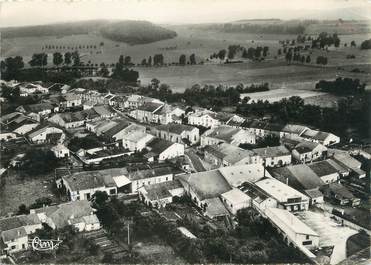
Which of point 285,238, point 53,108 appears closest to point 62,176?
point 285,238

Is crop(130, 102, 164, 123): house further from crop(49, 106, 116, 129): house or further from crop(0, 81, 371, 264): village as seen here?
crop(49, 106, 116, 129): house

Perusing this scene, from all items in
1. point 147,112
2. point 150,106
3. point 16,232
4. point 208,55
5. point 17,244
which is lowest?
point 17,244

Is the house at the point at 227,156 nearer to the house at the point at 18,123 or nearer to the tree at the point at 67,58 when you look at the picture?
the house at the point at 18,123

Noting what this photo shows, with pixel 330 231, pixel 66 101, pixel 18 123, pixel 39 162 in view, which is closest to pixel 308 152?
pixel 330 231

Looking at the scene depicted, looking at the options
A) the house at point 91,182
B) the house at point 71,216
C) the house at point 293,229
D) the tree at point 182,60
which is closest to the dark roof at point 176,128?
the house at point 91,182

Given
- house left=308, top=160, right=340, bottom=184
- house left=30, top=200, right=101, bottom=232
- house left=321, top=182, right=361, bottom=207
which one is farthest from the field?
house left=30, top=200, right=101, bottom=232

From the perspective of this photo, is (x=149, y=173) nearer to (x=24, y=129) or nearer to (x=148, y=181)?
(x=148, y=181)
